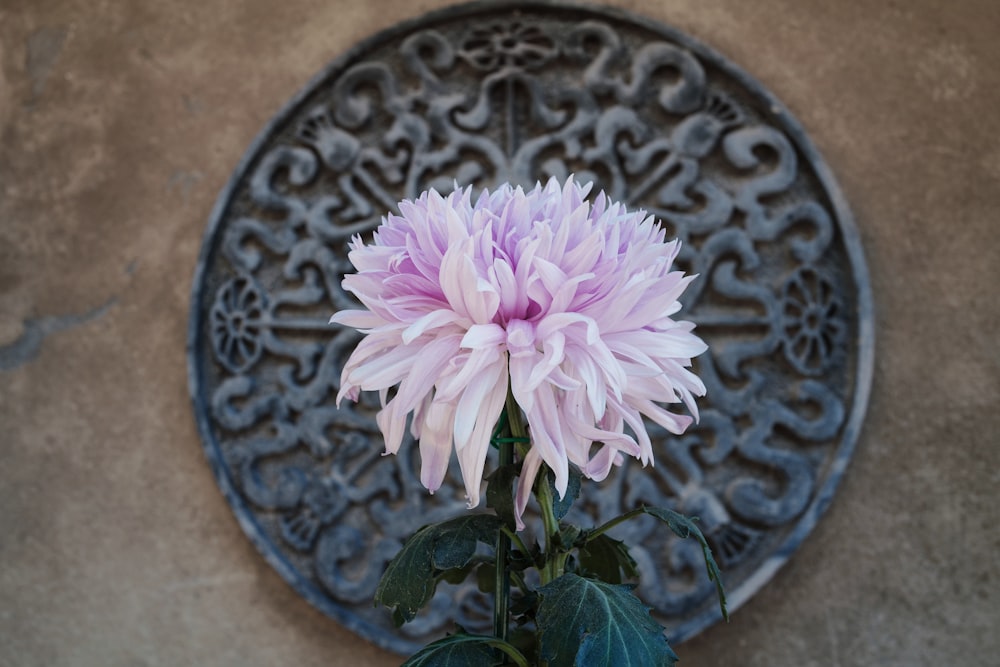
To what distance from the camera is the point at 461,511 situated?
51.4 inches

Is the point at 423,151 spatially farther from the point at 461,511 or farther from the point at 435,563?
the point at 435,563

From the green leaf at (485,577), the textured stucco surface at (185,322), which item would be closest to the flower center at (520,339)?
the green leaf at (485,577)

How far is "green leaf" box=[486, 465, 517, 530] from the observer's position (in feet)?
1.69

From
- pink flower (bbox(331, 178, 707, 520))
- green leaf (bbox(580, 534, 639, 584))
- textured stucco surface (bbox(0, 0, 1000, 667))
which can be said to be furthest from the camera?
textured stucco surface (bbox(0, 0, 1000, 667))

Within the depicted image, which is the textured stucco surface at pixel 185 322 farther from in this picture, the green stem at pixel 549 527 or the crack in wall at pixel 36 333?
the green stem at pixel 549 527

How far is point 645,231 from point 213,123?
1.21 m

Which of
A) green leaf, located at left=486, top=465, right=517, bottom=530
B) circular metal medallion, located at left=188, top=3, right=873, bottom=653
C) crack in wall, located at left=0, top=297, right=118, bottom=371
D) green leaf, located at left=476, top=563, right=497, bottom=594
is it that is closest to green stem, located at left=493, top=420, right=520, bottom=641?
green leaf, located at left=486, top=465, right=517, bottom=530

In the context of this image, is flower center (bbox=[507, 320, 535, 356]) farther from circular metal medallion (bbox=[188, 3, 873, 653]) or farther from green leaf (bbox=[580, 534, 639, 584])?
circular metal medallion (bbox=[188, 3, 873, 653])

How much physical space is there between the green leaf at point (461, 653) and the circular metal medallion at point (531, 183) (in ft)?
2.54

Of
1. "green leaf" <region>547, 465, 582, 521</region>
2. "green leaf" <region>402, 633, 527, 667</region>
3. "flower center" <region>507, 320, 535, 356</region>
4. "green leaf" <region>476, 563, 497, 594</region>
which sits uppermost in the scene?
"flower center" <region>507, 320, 535, 356</region>

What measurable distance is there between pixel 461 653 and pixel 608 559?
16cm

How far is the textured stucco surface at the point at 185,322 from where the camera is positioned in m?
1.24

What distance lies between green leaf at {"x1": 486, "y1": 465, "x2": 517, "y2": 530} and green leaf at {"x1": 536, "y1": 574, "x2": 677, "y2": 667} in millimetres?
52

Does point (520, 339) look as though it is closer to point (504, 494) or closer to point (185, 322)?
point (504, 494)
